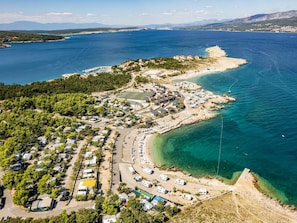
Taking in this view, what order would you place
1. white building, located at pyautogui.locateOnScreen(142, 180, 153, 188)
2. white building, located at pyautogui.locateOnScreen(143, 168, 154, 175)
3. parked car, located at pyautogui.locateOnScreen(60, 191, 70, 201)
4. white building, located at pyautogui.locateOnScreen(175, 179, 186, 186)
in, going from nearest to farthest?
1. parked car, located at pyautogui.locateOnScreen(60, 191, 70, 201)
2. white building, located at pyautogui.locateOnScreen(142, 180, 153, 188)
3. white building, located at pyautogui.locateOnScreen(175, 179, 186, 186)
4. white building, located at pyautogui.locateOnScreen(143, 168, 154, 175)

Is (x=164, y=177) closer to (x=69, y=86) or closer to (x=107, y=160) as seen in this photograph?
(x=107, y=160)

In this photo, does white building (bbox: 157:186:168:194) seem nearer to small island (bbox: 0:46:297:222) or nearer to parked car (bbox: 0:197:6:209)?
small island (bbox: 0:46:297:222)

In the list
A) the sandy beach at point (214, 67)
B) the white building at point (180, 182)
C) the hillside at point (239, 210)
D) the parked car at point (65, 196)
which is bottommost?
the hillside at point (239, 210)

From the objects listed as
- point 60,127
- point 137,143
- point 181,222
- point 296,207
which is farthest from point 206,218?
point 60,127

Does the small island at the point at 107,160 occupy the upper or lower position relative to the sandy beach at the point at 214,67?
lower

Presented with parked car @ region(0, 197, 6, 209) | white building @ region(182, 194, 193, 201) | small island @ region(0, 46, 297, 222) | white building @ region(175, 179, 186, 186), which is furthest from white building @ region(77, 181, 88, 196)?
white building @ region(182, 194, 193, 201)

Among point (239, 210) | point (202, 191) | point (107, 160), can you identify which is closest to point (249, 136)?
point (202, 191)

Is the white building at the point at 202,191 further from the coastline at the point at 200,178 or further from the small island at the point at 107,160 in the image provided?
the coastline at the point at 200,178

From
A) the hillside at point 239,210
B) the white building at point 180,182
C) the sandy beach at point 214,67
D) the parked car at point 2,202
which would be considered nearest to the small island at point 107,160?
the white building at point 180,182
